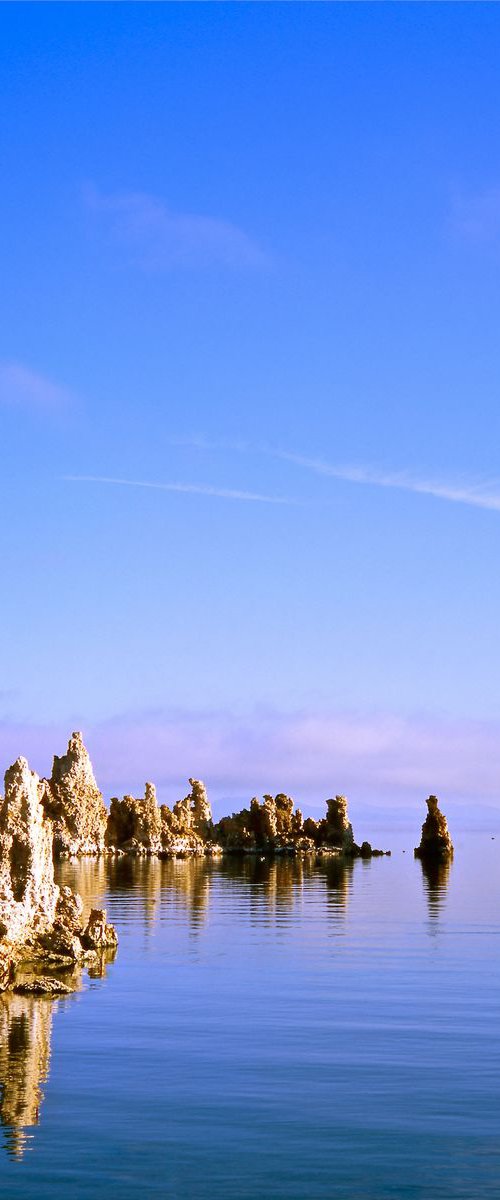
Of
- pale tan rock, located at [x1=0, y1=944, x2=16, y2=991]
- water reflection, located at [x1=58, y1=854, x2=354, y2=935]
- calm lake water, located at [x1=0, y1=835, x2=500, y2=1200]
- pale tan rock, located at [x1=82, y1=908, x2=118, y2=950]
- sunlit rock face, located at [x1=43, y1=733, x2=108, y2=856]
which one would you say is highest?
sunlit rock face, located at [x1=43, y1=733, x2=108, y2=856]

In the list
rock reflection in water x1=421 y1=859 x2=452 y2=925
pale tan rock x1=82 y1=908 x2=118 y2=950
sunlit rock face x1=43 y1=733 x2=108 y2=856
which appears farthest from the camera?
sunlit rock face x1=43 y1=733 x2=108 y2=856

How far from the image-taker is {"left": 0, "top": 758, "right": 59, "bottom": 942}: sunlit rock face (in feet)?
179

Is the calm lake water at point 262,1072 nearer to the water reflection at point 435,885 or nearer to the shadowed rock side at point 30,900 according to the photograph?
the shadowed rock side at point 30,900

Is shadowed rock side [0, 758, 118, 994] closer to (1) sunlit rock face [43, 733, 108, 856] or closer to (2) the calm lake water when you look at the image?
(2) the calm lake water

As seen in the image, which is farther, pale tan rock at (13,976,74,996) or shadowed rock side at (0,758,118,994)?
shadowed rock side at (0,758,118,994)

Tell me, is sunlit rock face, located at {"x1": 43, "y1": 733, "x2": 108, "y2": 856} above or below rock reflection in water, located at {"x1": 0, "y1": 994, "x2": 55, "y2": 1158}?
above

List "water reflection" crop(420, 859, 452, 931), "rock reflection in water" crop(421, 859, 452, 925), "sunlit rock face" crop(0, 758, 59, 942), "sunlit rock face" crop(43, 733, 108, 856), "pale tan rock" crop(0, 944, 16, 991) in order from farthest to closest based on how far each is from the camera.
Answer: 1. "sunlit rock face" crop(43, 733, 108, 856)
2. "rock reflection in water" crop(421, 859, 452, 925)
3. "water reflection" crop(420, 859, 452, 931)
4. "sunlit rock face" crop(0, 758, 59, 942)
5. "pale tan rock" crop(0, 944, 16, 991)

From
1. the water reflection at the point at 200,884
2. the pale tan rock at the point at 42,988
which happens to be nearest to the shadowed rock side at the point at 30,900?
the pale tan rock at the point at 42,988

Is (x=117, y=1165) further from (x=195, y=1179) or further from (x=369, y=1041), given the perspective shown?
(x=369, y=1041)

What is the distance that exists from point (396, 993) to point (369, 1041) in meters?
11.2

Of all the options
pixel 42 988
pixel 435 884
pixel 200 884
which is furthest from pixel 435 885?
pixel 42 988

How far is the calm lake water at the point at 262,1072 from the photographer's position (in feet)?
93.0

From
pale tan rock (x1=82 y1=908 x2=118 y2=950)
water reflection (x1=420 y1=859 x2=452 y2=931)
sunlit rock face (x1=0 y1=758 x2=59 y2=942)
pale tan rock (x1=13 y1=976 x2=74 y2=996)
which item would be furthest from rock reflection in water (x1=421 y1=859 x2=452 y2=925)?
pale tan rock (x1=13 y1=976 x2=74 y2=996)

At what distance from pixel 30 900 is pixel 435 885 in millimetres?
85037
